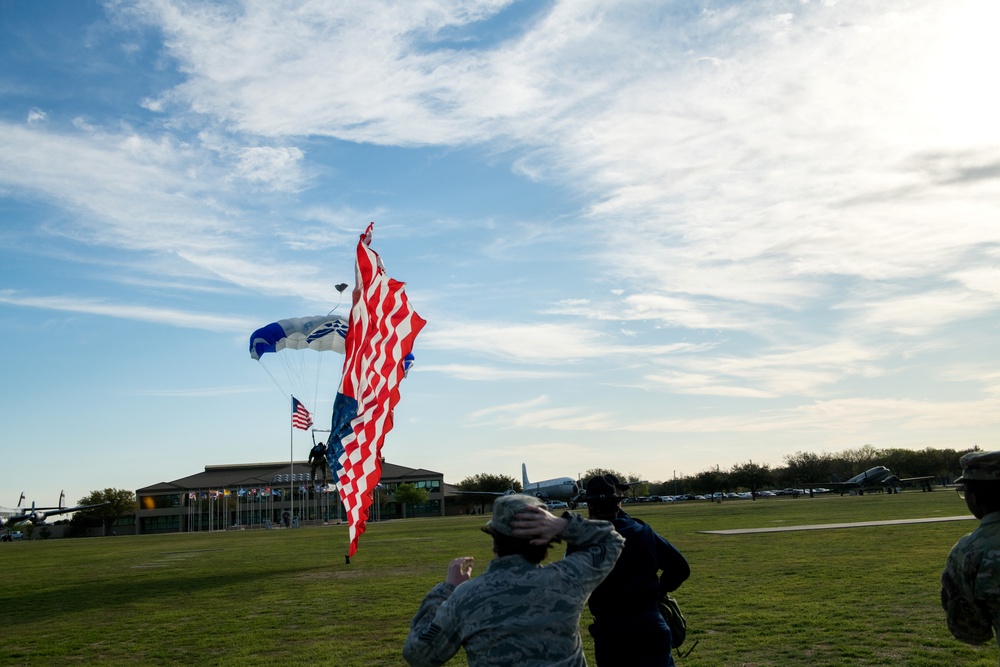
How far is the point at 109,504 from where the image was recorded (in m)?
114

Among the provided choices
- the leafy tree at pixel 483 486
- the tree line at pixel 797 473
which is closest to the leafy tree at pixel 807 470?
the tree line at pixel 797 473

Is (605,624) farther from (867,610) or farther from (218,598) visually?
(218,598)

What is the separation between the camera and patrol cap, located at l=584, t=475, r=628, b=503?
509cm

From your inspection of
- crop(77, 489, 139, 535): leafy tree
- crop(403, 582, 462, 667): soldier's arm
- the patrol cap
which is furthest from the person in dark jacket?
crop(77, 489, 139, 535): leafy tree

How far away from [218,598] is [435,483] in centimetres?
12119

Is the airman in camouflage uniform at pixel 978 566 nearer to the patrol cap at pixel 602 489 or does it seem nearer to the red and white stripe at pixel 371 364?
the patrol cap at pixel 602 489

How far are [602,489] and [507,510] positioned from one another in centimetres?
159

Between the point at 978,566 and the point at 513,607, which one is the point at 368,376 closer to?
the point at 513,607

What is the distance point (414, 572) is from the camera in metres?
20.4

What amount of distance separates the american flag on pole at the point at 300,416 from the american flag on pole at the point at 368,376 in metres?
30.8

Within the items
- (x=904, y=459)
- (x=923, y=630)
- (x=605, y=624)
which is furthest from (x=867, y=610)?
(x=904, y=459)

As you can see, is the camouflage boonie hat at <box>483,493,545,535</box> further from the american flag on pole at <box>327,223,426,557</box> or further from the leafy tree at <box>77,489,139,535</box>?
the leafy tree at <box>77,489,139,535</box>

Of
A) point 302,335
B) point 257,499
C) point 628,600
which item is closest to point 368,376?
point 302,335

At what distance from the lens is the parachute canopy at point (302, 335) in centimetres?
2519
